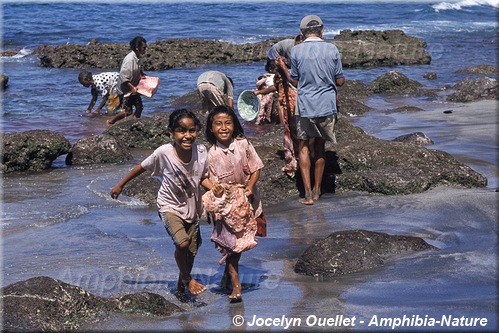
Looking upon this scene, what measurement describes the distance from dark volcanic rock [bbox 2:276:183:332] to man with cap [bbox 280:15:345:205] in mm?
3257

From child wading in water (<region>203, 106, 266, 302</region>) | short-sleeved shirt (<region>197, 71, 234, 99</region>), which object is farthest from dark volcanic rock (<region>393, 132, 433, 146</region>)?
child wading in water (<region>203, 106, 266, 302</region>)

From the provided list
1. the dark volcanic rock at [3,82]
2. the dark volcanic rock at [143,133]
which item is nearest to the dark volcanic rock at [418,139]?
the dark volcanic rock at [143,133]

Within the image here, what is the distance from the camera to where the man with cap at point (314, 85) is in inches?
310

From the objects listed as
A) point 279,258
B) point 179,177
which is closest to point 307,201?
point 279,258

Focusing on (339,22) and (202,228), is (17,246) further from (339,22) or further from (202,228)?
(339,22)

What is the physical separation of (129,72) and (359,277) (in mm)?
7435

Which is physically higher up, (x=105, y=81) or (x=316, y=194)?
(x=316, y=194)

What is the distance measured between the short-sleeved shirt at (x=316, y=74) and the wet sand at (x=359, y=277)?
36.2 inches

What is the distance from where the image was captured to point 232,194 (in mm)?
5430

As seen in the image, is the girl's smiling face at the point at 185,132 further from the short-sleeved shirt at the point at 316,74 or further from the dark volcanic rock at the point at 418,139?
the dark volcanic rock at the point at 418,139

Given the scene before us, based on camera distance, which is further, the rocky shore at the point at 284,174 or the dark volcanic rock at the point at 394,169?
the dark volcanic rock at the point at 394,169

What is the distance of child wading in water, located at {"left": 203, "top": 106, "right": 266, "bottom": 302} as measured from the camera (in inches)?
213

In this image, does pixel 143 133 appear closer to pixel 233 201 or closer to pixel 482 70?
pixel 233 201

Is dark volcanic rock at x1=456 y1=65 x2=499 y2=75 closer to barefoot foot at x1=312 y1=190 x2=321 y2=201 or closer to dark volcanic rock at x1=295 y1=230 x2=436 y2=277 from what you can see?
barefoot foot at x1=312 y1=190 x2=321 y2=201
